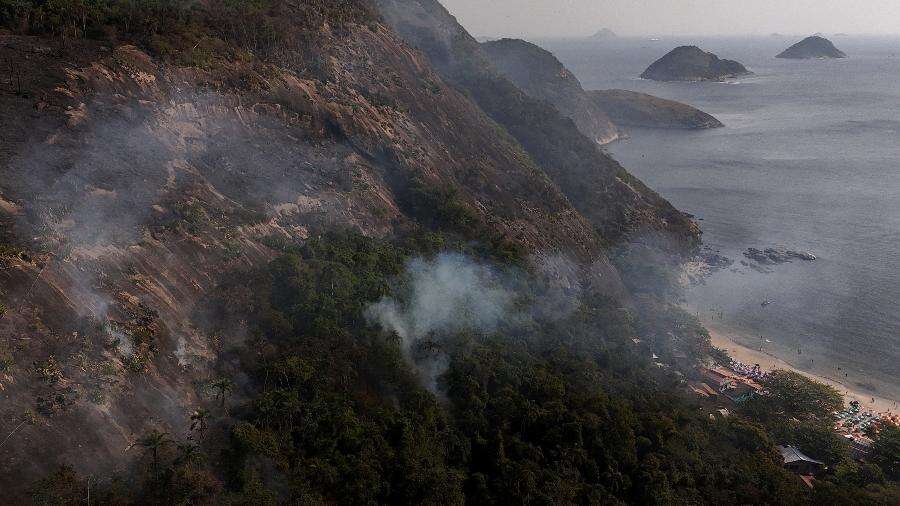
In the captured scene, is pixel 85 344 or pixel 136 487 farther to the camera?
pixel 85 344

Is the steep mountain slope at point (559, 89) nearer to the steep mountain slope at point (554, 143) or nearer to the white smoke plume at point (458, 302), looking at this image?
the steep mountain slope at point (554, 143)

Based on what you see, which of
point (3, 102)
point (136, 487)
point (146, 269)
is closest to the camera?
point (136, 487)

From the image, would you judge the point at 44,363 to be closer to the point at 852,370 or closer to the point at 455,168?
the point at 455,168

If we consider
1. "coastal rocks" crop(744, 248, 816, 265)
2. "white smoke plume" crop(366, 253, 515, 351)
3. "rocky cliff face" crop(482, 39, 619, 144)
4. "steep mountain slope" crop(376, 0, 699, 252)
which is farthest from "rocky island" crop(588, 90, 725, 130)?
"white smoke plume" crop(366, 253, 515, 351)

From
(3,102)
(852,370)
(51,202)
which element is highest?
(3,102)

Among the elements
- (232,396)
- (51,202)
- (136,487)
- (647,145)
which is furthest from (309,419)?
(647,145)

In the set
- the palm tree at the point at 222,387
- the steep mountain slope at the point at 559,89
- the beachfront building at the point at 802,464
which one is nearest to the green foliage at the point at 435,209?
the palm tree at the point at 222,387
